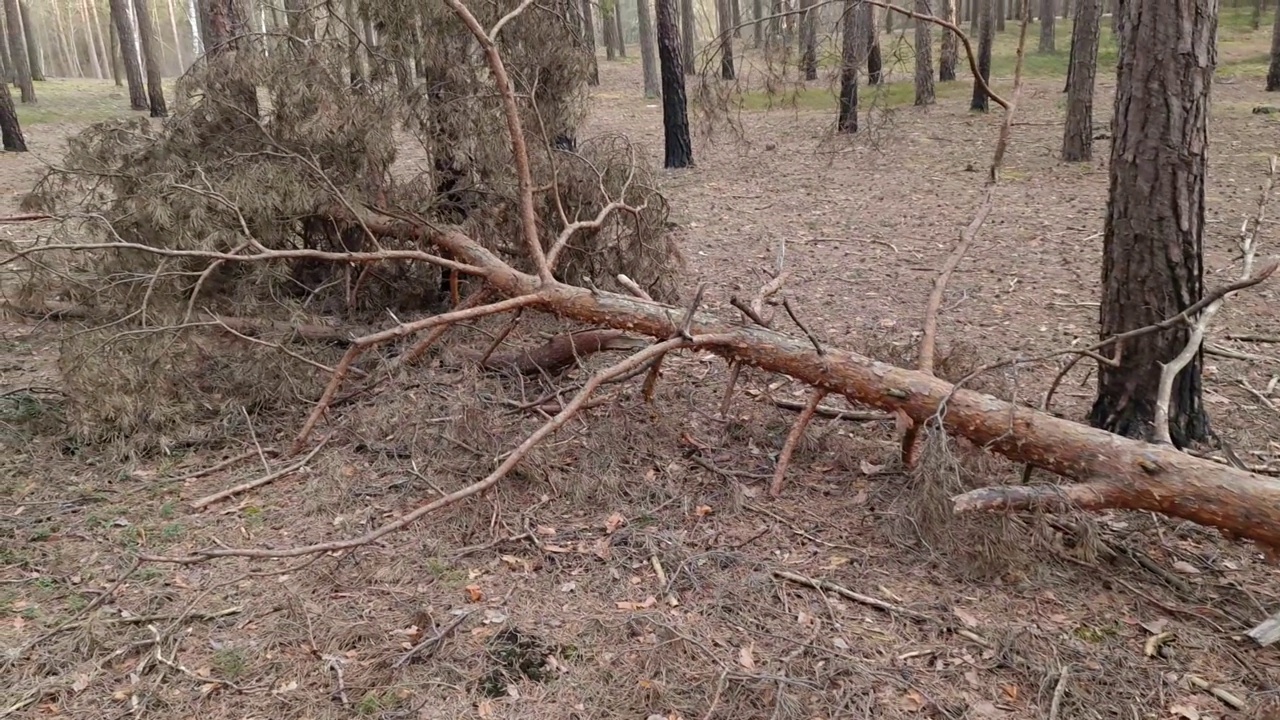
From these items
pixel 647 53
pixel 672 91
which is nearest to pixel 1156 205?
pixel 672 91

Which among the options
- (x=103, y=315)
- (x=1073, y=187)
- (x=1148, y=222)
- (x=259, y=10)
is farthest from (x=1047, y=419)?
(x=1073, y=187)

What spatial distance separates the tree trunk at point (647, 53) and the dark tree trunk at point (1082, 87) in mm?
9875

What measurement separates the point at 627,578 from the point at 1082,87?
10083 millimetres

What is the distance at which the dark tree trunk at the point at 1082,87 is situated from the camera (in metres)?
10.7

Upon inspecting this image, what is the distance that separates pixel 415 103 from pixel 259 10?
54.5 inches

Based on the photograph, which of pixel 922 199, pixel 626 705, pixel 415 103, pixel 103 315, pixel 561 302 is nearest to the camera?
pixel 626 705

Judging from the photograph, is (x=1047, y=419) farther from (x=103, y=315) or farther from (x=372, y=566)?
(x=103, y=315)

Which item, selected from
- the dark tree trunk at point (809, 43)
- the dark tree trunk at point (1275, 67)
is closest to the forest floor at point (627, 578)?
the dark tree trunk at point (809, 43)

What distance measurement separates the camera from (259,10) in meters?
6.17

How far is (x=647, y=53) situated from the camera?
1898cm

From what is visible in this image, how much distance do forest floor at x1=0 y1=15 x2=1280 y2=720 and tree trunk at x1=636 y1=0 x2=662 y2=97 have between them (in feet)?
48.6

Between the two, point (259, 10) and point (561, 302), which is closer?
point (561, 302)

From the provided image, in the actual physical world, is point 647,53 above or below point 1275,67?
above

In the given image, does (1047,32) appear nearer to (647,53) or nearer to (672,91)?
(647,53)
